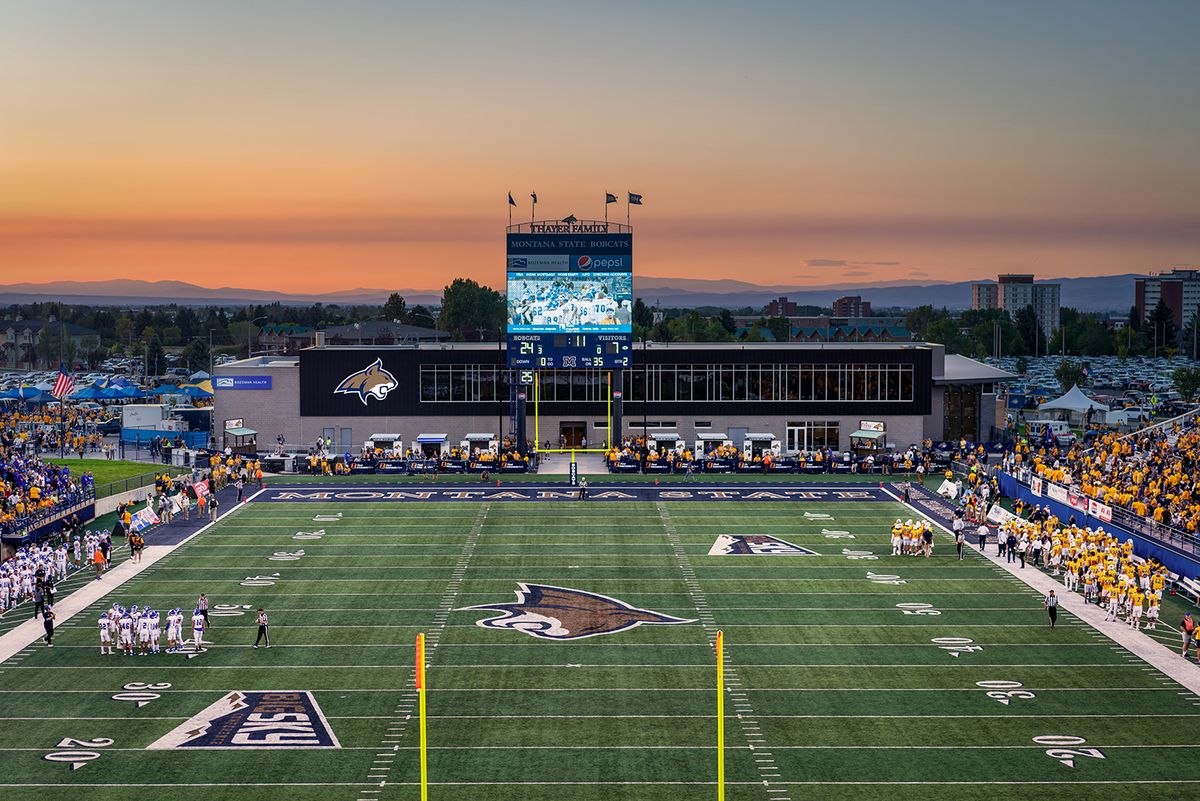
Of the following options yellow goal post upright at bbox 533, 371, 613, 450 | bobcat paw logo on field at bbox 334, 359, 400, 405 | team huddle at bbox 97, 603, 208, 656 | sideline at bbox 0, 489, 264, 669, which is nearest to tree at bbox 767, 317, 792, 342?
yellow goal post upright at bbox 533, 371, 613, 450

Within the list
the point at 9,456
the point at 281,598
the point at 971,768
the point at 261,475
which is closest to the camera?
the point at 971,768

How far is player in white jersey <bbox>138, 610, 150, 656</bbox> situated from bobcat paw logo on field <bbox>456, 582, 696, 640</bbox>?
684 cm

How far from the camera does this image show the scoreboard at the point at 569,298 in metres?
50.9

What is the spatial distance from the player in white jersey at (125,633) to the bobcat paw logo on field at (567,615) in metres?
7.14

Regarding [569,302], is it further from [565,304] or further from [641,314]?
[641,314]

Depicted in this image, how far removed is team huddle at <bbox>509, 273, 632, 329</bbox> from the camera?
51.4m

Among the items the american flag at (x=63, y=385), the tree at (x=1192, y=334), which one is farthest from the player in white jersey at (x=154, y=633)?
the tree at (x=1192, y=334)

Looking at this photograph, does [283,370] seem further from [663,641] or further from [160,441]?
[663,641]

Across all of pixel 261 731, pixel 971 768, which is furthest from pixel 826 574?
pixel 261 731

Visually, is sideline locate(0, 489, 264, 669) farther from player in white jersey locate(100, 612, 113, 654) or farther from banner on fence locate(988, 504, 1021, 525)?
banner on fence locate(988, 504, 1021, 525)

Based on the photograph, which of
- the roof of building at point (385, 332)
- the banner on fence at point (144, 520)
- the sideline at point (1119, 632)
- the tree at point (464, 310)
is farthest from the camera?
the tree at point (464, 310)

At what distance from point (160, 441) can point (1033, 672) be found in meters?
44.6

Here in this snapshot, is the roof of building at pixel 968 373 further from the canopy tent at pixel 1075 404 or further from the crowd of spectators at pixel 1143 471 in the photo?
the crowd of spectators at pixel 1143 471

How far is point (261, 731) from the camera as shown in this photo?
21859 mm
